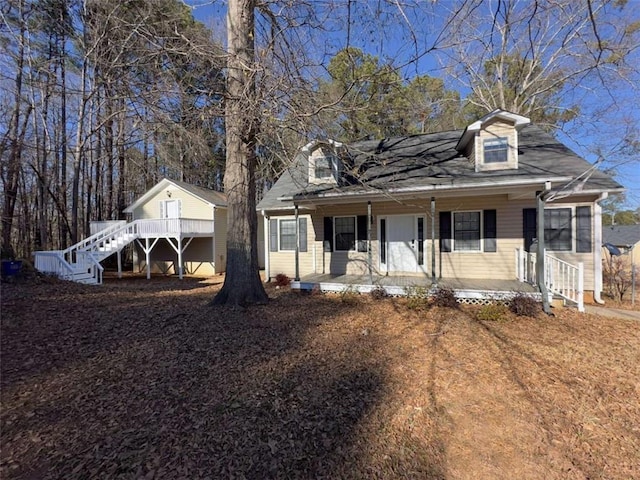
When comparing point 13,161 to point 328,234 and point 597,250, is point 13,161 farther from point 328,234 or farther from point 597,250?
point 597,250

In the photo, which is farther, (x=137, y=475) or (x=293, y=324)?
(x=293, y=324)

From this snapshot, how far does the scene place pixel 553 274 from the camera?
8477 millimetres

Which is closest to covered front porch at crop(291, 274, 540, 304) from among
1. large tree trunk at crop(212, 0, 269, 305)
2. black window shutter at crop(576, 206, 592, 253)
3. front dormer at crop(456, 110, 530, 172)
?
black window shutter at crop(576, 206, 592, 253)

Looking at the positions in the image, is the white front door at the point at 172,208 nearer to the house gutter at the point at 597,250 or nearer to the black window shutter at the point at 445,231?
the black window shutter at the point at 445,231

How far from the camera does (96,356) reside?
13.5 ft

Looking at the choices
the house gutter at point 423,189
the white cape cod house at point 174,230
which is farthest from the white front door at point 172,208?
the house gutter at point 423,189

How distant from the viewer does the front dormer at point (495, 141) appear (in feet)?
28.0

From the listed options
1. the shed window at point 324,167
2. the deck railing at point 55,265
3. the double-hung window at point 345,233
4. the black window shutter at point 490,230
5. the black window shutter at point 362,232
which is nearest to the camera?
the black window shutter at point 490,230

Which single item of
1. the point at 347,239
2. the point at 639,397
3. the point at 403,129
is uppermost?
the point at 403,129

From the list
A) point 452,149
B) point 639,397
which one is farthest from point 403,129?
point 639,397

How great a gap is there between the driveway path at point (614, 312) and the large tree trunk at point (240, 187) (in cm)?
762

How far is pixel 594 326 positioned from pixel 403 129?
13.1 m

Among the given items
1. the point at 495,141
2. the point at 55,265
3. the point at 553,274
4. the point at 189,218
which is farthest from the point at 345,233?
the point at 55,265

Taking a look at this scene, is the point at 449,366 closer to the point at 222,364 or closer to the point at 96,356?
the point at 222,364
